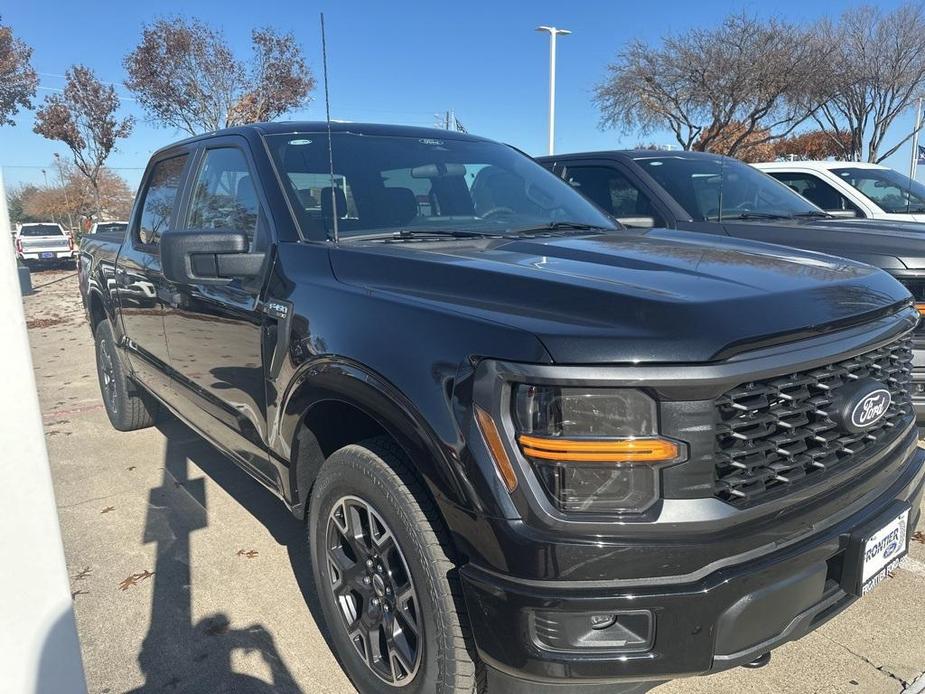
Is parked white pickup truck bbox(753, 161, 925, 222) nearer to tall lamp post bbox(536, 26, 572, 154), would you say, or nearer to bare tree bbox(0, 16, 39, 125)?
tall lamp post bbox(536, 26, 572, 154)

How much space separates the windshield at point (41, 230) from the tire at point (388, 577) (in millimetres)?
28300

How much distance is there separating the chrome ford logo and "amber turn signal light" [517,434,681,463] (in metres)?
0.56

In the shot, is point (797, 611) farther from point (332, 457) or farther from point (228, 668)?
point (228, 668)

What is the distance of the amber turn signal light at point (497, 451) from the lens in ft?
5.30

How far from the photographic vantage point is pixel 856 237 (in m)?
4.25

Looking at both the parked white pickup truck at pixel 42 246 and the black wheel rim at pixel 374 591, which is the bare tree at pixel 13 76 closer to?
the parked white pickup truck at pixel 42 246

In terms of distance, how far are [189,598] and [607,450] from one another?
2250 millimetres

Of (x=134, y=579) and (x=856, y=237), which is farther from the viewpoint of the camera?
(x=856, y=237)

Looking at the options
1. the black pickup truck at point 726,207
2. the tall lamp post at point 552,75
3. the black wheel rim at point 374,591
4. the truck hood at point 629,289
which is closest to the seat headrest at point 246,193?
the truck hood at point 629,289

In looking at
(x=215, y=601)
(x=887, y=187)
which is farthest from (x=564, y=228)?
(x=887, y=187)

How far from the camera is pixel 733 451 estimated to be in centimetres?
164

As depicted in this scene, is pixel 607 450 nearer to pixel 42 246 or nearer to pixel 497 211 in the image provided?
pixel 497 211

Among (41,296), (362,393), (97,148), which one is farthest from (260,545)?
(97,148)

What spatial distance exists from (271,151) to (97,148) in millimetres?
26420
